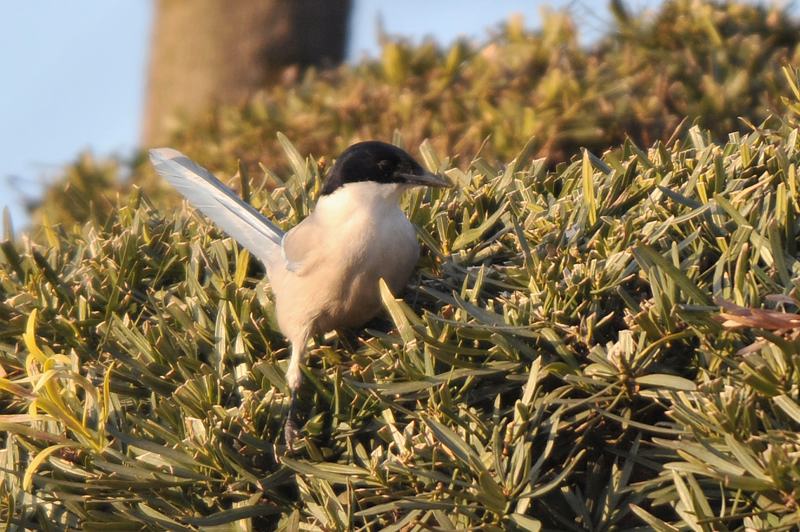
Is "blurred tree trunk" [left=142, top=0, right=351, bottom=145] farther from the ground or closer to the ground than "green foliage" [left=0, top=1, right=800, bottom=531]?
closer to the ground

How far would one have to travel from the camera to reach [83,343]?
378 cm

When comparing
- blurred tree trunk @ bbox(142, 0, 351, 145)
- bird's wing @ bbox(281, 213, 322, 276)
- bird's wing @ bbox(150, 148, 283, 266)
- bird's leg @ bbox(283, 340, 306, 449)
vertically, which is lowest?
Answer: blurred tree trunk @ bbox(142, 0, 351, 145)

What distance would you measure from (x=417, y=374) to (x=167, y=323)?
3.22 feet

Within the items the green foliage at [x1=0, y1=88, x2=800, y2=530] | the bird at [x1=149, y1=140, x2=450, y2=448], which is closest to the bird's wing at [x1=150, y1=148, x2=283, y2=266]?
the bird at [x1=149, y1=140, x2=450, y2=448]

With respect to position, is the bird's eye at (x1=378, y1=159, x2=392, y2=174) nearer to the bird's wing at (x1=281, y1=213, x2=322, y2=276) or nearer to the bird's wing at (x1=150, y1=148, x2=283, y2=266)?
the bird's wing at (x1=281, y1=213, x2=322, y2=276)

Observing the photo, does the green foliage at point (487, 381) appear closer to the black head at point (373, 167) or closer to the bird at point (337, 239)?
the bird at point (337, 239)

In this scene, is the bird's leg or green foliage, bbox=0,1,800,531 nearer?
green foliage, bbox=0,1,800,531

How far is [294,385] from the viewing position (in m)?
3.29

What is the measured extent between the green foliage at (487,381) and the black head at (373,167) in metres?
0.25

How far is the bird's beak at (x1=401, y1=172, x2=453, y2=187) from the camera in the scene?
3996mm

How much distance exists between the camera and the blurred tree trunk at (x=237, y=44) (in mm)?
9719

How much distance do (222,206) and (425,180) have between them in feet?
2.37

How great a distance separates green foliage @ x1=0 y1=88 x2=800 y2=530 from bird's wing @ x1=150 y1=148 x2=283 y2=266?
11 cm

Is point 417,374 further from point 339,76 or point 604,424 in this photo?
point 339,76
